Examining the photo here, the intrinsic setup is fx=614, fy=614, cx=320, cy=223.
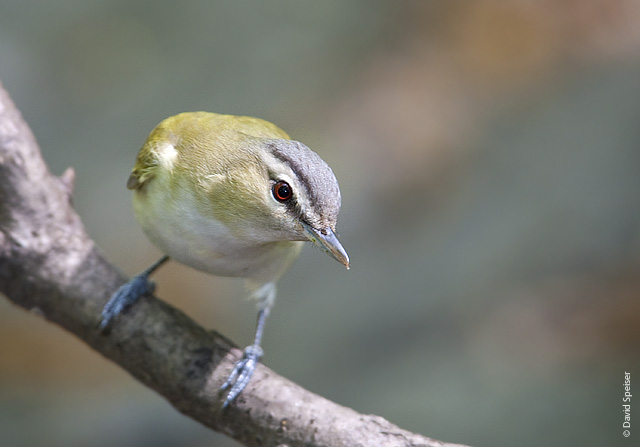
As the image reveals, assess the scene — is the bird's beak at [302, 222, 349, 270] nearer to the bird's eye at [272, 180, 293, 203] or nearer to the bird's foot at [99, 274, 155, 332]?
the bird's eye at [272, 180, 293, 203]

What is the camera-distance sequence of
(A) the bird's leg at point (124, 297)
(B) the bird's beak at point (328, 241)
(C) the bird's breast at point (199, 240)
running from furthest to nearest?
(A) the bird's leg at point (124, 297) < (C) the bird's breast at point (199, 240) < (B) the bird's beak at point (328, 241)

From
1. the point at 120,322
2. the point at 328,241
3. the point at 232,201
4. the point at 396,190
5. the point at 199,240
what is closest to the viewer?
the point at 328,241

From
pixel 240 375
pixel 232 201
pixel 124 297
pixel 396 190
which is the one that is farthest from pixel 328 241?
pixel 396 190

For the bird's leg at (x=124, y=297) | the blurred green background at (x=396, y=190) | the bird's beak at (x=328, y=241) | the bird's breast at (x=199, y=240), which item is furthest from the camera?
the blurred green background at (x=396, y=190)

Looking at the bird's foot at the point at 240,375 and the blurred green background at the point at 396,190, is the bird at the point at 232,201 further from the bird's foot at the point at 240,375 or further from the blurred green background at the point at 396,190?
the blurred green background at the point at 396,190

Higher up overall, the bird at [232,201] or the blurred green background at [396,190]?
the blurred green background at [396,190]

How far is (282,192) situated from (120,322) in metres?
1.12

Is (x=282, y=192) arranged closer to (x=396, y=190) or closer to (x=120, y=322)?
(x=120, y=322)

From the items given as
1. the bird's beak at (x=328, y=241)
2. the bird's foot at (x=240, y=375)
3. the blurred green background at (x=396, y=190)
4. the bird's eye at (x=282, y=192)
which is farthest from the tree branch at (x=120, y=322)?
the blurred green background at (x=396, y=190)

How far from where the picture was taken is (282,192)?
7.94ft

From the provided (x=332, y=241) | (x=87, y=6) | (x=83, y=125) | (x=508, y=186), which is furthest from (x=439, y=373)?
(x=87, y=6)

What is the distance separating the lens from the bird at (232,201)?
2.38 m

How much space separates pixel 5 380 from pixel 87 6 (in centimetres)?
415

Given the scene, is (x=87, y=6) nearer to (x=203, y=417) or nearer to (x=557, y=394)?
(x=203, y=417)
